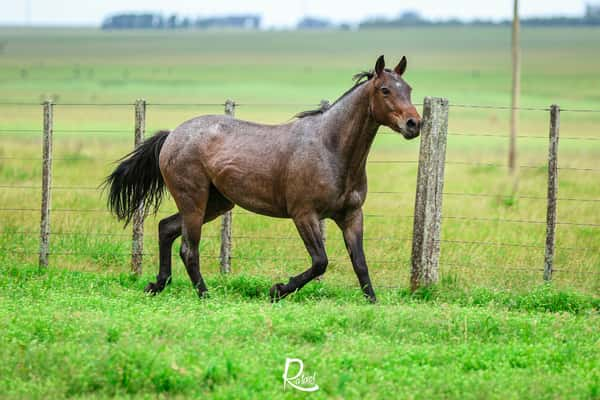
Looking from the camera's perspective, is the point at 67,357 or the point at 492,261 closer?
the point at 67,357

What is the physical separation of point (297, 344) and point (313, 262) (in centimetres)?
198

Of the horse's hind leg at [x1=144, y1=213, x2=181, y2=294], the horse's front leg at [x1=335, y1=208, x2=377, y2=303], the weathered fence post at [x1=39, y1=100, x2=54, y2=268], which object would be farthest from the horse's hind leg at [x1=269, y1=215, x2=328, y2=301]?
the weathered fence post at [x1=39, y1=100, x2=54, y2=268]

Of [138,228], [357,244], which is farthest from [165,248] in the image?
[357,244]

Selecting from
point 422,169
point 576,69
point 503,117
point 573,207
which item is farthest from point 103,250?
point 576,69

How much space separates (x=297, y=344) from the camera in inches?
309

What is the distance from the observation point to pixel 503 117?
6209 centimetres

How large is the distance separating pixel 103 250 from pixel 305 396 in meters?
6.16

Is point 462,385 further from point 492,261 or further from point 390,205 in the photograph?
point 390,205

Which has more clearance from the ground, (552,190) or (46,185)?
(552,190)

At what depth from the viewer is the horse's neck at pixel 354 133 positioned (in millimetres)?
9828

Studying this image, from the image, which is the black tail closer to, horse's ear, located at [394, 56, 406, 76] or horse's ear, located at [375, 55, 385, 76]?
horse's ear, located at [375, 55, 385, 76]

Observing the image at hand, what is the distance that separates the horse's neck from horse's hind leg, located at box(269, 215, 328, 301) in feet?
1.91

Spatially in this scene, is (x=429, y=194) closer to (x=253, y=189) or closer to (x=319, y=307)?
(x=253, y=189)

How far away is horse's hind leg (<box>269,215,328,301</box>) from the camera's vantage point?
9742 mm
